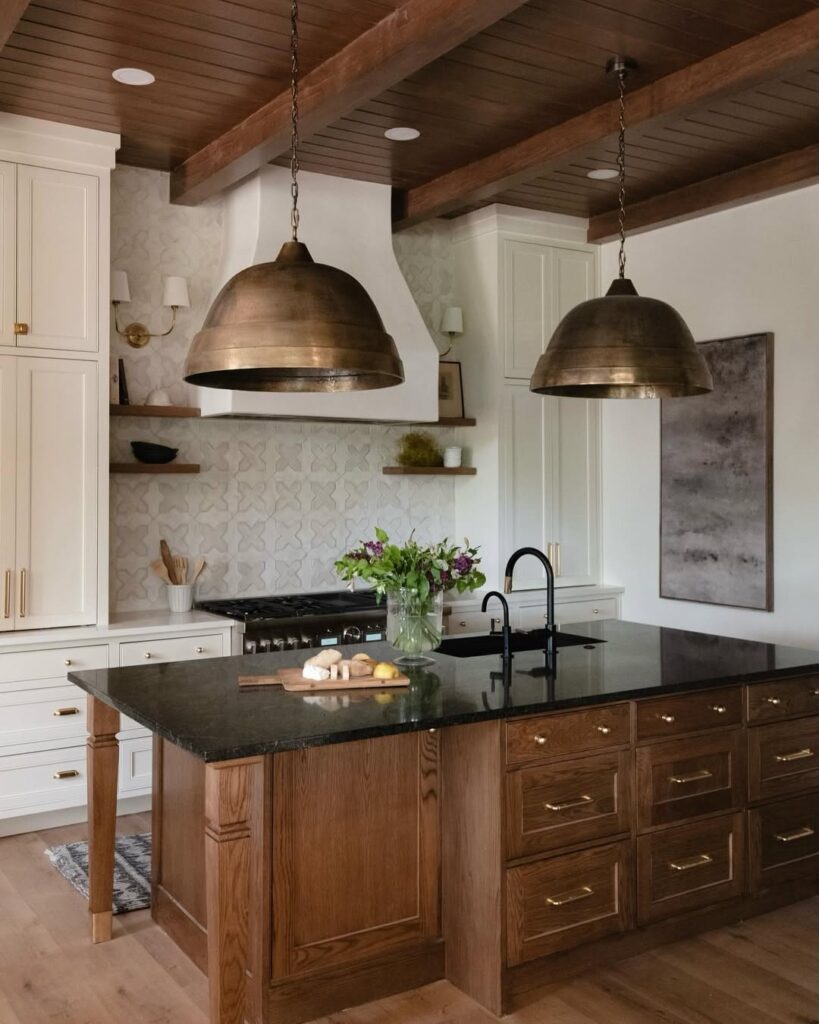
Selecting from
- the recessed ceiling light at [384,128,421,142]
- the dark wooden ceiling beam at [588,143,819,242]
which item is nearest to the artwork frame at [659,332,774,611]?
the dark wooden ceiling beam at [588,143,819,242]

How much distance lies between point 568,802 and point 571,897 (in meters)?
0.28

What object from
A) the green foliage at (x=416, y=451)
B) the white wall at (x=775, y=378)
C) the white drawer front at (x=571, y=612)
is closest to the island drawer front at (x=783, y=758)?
the white wall at (x=775, y=378)

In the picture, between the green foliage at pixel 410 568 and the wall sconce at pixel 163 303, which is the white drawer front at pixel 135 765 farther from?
the wall sconce at pixel 163 303

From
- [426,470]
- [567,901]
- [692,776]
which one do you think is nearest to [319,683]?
[567,901]

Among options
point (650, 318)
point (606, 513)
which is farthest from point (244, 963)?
point (606, 513)

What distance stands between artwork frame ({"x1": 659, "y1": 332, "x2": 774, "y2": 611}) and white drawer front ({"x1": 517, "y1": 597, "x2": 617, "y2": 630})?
0.38m

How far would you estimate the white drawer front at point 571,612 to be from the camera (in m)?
5.78

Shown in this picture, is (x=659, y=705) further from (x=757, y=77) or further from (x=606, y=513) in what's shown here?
(x=606, y=513)

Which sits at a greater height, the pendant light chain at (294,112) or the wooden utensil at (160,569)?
the pendant light chain at (294,112)

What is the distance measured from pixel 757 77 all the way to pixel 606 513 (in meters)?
3.06

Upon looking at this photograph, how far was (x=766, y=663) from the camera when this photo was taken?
3477 millimetres

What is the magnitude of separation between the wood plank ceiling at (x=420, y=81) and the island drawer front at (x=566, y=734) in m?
2.27

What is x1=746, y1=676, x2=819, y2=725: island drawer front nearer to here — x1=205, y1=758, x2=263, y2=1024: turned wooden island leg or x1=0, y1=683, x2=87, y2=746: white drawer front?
x1=205, y1=758, x2=263, y2=1024: turned wooden island leg

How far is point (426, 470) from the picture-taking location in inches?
225
